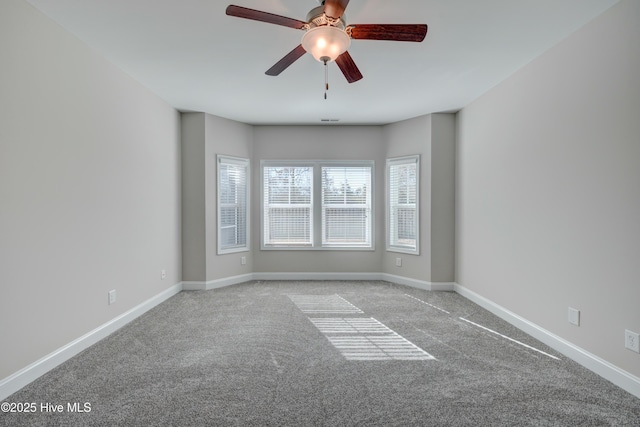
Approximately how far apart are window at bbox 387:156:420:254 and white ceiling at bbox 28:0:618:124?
103cm

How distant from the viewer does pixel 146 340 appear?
3.02 meters

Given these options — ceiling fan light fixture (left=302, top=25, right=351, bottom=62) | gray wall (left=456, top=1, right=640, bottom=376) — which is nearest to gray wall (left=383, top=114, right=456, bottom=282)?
gray wall (left=456, top=1, right=640, bottom=376)

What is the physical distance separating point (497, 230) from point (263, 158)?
360cm

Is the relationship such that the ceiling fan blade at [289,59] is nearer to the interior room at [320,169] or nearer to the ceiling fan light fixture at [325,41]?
the interior room at [320,169]

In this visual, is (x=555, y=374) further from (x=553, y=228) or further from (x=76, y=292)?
(x=76, y=292)

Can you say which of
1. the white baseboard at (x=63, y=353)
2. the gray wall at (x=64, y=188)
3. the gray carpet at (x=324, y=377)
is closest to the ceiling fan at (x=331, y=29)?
the gray wall at (x=64, y=188)

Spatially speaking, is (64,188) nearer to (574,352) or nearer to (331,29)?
(331,29)

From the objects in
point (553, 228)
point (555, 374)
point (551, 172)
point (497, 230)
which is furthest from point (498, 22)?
point (555, 374)

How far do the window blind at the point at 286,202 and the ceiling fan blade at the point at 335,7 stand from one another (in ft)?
11.9

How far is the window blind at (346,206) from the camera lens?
5.52 metres

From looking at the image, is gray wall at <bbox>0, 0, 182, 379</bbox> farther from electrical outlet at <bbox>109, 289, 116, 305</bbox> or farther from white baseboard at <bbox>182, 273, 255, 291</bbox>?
white baseboard at <bbox>182, 273, 255, 291</bbox>

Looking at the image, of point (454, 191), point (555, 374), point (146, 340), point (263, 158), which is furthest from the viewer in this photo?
point (263, 158)

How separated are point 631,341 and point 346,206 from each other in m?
3.85

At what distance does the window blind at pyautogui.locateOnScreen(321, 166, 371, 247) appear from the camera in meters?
5.52
